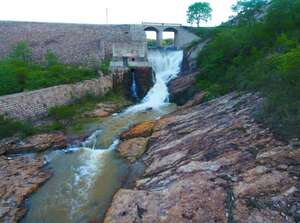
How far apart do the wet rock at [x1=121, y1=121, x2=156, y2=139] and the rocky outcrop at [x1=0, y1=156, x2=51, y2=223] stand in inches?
144

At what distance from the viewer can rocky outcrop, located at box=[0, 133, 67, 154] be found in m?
11.2

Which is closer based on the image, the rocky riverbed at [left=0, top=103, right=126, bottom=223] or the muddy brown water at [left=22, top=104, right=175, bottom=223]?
the muddy brown water at [left=22, top=104, right=175, bottom=223]

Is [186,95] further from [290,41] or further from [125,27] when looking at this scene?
[125,27]

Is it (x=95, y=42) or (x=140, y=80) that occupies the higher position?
(x=95, y=42)

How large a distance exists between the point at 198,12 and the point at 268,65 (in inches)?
1177

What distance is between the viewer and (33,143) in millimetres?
11625

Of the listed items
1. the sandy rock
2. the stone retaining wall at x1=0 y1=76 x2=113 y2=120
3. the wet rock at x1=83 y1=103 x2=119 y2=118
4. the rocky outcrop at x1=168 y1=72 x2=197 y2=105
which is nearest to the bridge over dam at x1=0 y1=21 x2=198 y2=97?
the stone retaining wall at x1=0 y1=76 x2=113 y2=120

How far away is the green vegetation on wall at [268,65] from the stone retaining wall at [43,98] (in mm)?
7124

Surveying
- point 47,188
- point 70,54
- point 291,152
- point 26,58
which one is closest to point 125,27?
point 70,54

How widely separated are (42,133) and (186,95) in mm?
Result: 9295

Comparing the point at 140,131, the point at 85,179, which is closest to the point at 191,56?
the point at 140,131

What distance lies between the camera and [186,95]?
17.8m

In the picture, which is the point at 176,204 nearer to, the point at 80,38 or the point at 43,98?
the point at 43,98

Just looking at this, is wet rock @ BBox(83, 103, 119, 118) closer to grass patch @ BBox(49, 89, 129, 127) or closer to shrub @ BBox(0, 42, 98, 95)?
grass patch @ BBox(49, 89, 129, 127)
